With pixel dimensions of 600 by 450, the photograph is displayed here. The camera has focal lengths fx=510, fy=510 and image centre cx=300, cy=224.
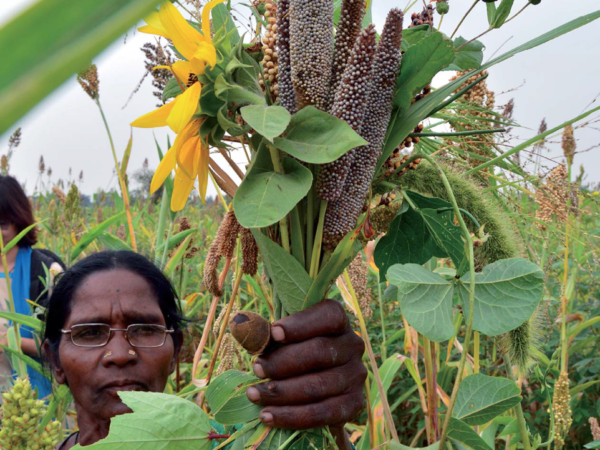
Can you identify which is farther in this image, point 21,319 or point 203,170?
point 21,319

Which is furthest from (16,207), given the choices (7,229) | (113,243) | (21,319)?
(21,319)

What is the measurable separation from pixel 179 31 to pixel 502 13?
1.45 feet

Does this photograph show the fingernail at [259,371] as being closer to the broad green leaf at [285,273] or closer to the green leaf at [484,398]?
the broad green leaf at [285,273]

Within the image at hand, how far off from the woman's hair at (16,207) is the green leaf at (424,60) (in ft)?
7.95

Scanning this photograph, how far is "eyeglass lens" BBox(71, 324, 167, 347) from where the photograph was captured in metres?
1.30

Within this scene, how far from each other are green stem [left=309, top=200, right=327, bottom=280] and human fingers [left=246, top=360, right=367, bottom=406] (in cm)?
15

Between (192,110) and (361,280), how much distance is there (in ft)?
2.80

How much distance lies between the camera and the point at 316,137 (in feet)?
2.09

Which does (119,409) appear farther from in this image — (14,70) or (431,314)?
(14,70)

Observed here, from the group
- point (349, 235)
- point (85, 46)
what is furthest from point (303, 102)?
point (85, 46)

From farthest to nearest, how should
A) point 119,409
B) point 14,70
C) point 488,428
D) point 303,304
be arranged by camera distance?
point 488,428, point 119,409, point 303,304, point 14,70

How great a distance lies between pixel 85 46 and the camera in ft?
0.25

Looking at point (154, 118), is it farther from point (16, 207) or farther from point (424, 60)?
point (16, 207)

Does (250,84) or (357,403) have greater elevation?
(250,84)
